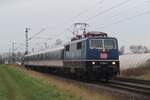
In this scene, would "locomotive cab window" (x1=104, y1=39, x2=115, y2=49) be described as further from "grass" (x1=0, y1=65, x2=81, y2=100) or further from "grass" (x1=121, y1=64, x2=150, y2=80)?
"grass" (x1=121, y1=64, x2=150, y2=80)

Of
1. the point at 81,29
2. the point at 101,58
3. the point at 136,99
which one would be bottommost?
the point at 136,99

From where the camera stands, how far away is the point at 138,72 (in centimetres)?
4378

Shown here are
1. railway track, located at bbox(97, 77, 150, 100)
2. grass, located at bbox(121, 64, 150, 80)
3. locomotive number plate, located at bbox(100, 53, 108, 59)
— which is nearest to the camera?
railway track, located at bbox(97, 77, 150, 100)

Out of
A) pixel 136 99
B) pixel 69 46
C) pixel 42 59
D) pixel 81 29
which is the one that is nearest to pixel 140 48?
pixel 42 59

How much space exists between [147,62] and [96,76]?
13.9 metres

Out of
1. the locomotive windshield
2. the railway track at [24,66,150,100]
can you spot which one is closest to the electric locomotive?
the locomotive windshield

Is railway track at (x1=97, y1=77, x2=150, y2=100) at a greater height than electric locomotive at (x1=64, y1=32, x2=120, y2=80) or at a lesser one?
lesser

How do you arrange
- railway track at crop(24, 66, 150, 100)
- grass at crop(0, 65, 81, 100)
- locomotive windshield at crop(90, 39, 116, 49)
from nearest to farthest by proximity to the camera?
grass at crop(0, 65, 81, 100), railway track at crop(24, 66, 150, 100), locomotive windshield at crop(90, 39, 116, 49)

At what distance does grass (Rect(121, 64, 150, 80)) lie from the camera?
4182 cm

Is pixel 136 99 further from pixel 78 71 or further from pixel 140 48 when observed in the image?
pixel 140 48

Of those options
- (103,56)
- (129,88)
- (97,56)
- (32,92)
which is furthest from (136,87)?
(32,92)

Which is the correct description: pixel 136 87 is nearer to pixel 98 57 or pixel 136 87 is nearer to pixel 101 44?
pixel 98 57

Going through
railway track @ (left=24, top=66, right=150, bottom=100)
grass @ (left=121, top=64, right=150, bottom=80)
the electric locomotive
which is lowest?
railway track @ (left=24, top=66, right=150, bottom=100)

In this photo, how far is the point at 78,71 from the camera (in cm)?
3562
